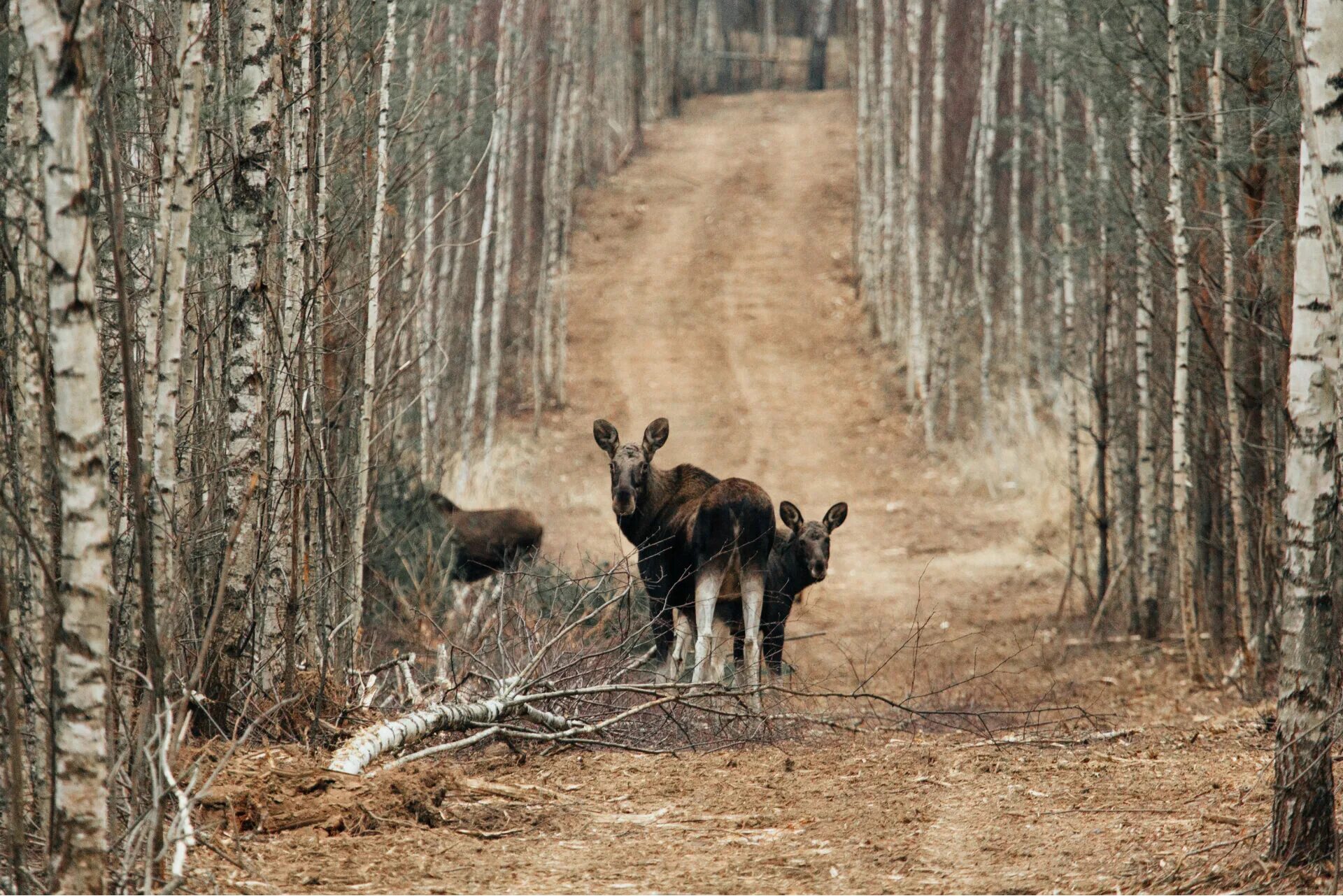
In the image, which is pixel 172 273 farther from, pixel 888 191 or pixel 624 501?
pixel 888 191

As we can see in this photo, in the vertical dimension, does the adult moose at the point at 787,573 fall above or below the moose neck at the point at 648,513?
below

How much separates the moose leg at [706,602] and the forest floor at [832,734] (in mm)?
759

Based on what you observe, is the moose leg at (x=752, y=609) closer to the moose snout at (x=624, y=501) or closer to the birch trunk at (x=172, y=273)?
the moose snout at (x=624, y=501)

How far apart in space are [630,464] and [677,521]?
56cm

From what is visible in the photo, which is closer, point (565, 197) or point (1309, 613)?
point (1309, 613)

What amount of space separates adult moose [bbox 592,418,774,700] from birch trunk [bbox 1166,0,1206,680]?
149 inches

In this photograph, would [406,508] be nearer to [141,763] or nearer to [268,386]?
[268,386]

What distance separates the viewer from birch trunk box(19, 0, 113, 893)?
3.55m

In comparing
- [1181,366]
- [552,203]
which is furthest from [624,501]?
[552,203]

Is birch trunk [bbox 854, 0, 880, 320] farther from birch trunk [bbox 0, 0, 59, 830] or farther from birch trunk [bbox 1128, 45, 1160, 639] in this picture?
birch trunk [bbox 0, 0, 59, 830]

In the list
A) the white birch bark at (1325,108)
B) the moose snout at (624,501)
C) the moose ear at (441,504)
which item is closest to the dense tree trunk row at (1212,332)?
the white birch bark at (1325,108)

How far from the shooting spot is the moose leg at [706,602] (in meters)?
9.51

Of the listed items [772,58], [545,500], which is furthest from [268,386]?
[772,58]

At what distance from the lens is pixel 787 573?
419 inches
